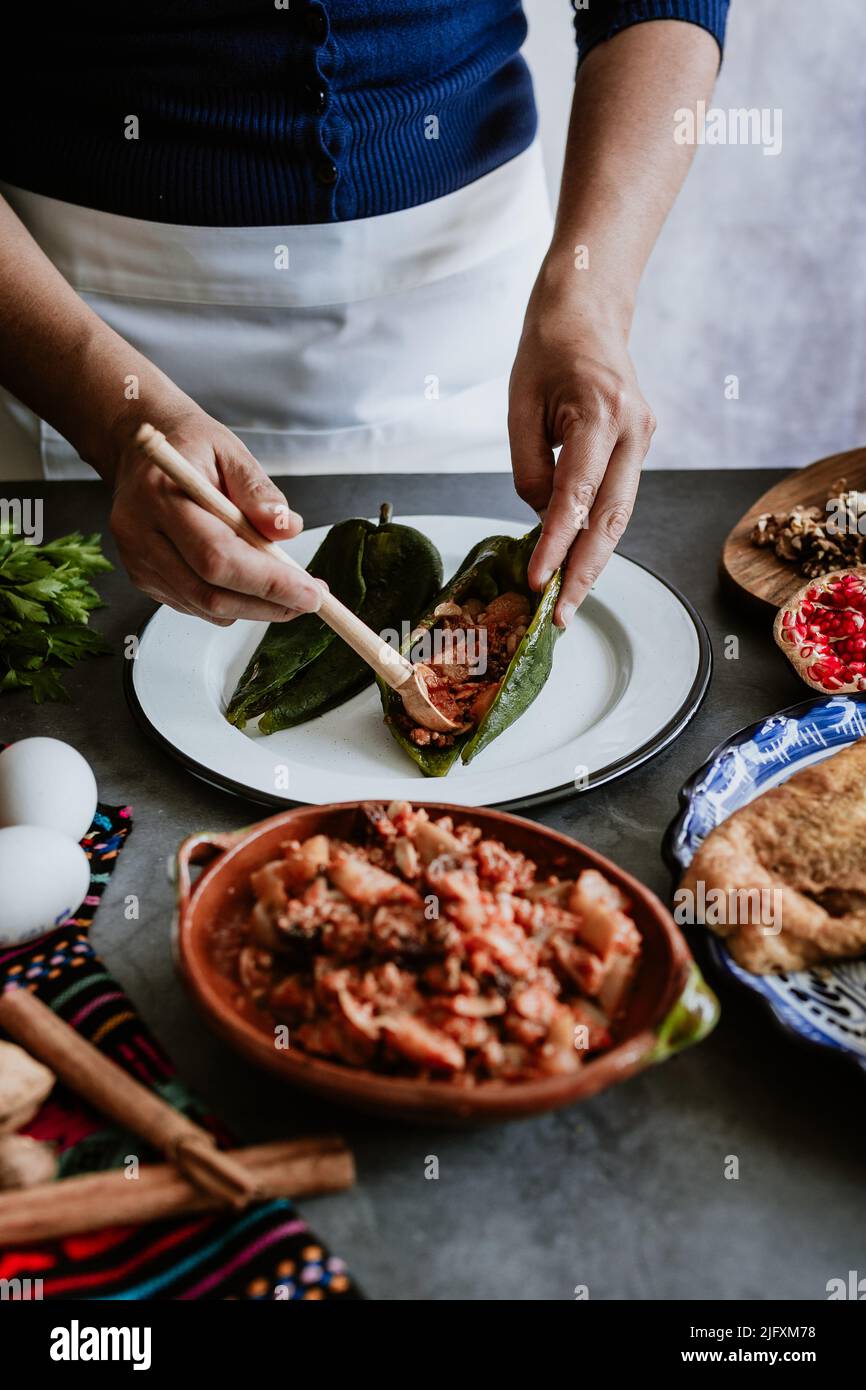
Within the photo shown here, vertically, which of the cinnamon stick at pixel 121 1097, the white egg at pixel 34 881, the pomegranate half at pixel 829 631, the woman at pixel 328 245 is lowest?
the cinnamon stick at pixel 121 1097

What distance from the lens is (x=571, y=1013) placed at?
111cm

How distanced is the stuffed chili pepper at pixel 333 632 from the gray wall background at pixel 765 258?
8.98 ft

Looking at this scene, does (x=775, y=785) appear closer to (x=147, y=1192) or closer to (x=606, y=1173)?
(x=606, y=1173)

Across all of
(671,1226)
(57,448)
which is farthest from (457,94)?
(671,1226)

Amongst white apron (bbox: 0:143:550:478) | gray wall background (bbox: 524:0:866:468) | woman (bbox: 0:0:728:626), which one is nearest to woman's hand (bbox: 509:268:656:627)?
woman (bbox: 0:0:728:626)

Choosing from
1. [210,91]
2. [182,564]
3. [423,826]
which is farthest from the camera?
[210,91]

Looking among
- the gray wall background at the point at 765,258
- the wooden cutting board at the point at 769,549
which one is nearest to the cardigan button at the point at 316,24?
the wooden cutting board at the point at 769,549

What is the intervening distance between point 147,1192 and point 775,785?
0.94m

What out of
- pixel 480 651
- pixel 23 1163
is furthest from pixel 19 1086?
pixel 480 651

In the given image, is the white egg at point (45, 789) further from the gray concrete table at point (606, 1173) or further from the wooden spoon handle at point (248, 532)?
the wooden spoon handle at point (248, 532)

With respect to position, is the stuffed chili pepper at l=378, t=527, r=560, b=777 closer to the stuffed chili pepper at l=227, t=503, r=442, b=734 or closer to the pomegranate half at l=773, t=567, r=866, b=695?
the stuffed chili pepper at l=227, t=503, r=442, b=734

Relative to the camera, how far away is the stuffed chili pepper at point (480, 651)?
69.0 inches

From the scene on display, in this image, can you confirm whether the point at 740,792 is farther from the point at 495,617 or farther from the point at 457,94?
the point at 457,94
